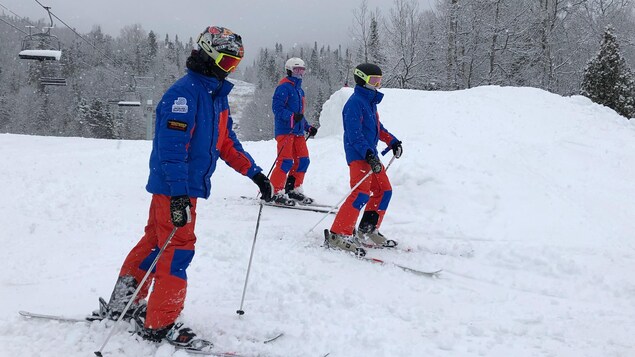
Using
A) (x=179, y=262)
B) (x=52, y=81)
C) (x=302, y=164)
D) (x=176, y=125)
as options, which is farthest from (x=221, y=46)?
(x=52, y=81)

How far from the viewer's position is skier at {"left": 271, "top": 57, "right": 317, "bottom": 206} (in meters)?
7.55

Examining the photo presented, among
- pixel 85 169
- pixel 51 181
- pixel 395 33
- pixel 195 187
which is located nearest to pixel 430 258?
pixel 195 187

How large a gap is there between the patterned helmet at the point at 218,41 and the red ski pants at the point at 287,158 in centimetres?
425

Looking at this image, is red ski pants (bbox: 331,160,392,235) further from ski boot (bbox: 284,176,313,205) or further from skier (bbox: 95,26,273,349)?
skier (bbox: 95,26,273,349)

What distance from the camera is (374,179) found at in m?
5.76

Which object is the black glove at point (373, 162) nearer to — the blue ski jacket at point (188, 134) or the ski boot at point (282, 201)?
the blue ski jacket at point (188, 134)

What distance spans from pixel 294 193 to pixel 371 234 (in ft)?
7.68

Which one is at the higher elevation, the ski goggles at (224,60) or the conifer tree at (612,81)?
the conifer tree at (612,81)

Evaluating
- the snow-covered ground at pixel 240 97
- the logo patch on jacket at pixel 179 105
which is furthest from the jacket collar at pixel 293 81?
the snow-covered ground at pixel 240 97

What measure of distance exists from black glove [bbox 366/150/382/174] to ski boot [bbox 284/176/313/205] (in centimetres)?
252

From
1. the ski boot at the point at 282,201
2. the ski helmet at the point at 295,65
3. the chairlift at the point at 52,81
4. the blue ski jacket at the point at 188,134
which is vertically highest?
the chairlift at the point at 52,81

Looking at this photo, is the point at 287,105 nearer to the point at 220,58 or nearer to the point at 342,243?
the point at 342,243

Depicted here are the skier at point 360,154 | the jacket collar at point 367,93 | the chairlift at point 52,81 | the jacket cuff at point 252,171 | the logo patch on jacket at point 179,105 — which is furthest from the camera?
the chairlift at point 52,81

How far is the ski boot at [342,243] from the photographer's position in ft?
17.3
